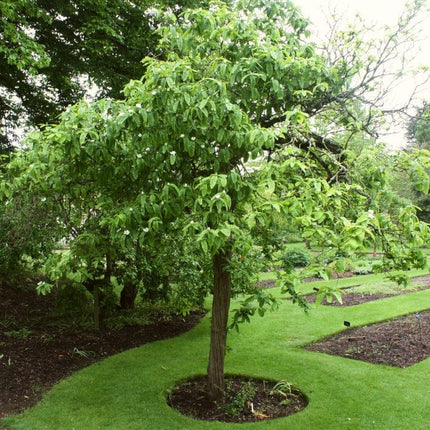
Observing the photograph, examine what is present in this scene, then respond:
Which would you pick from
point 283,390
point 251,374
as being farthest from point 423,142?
point 283,390

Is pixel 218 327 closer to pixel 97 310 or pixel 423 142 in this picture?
pixel 97 310

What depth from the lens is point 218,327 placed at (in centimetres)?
552

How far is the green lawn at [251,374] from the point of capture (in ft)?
16.2

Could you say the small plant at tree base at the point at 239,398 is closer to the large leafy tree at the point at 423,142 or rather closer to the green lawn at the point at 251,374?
the green lawn at the point at 251,374

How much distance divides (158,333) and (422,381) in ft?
15.4

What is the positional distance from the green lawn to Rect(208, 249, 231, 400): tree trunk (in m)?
0.64

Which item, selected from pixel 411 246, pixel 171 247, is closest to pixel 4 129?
pixel 171 247

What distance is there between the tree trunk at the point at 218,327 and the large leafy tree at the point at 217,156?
2.28ft

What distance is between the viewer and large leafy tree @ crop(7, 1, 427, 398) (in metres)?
3.60

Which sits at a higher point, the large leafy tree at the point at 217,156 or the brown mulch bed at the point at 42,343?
the large leafy tree at the point at 217,156

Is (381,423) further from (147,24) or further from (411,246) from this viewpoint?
(147,24)

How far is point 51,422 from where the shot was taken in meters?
4.96

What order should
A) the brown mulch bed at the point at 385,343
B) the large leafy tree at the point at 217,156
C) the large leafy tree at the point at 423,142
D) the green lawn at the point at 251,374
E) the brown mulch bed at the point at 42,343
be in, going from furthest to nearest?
the brown mulch bed at the point at 385,343
the brown mulch bed at the point at 42,343
the large leafy tree at the point at 423,142
the green lawn at the point at 251,374
the large leafy tree at the point at 217,156

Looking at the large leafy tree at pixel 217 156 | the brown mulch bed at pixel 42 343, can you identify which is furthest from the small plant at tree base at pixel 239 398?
the brown mulch bed at pixel 42 343
